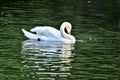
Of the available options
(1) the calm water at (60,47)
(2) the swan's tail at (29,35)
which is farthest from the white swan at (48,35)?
(1) the calm water at (60,47)

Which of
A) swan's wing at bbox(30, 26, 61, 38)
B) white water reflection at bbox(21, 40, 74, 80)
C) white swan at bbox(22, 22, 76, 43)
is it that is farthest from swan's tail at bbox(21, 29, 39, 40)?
white water reflection at bbox(21, 40, 74, 80)

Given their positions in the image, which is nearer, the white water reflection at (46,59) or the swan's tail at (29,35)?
the white water reflection at (46,59)

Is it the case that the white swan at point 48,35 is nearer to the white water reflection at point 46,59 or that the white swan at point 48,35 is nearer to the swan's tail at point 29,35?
the swan's tail at point 29,35

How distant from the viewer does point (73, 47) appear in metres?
22.0

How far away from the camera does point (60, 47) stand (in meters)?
22.0

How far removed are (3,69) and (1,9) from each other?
51.4 feet

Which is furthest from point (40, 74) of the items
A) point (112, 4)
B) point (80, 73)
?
point (112, 4)

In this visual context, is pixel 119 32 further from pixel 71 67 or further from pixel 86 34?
pixel 71 67

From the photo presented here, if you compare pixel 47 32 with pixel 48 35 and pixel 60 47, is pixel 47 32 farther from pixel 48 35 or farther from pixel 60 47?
pixel 60 47

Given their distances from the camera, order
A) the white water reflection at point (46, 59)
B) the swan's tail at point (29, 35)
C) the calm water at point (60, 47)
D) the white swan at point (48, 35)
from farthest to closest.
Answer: the swan's tail at point (29, 35) < the white swan at point (48, 35) < the calm water at point (60, 47) < the white water reflection at point (46, 59)

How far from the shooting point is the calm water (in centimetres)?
1705

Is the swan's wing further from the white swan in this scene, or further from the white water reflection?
the white water reflection

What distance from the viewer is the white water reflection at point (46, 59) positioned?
16.8 meters

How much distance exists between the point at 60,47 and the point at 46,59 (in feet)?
9.88
